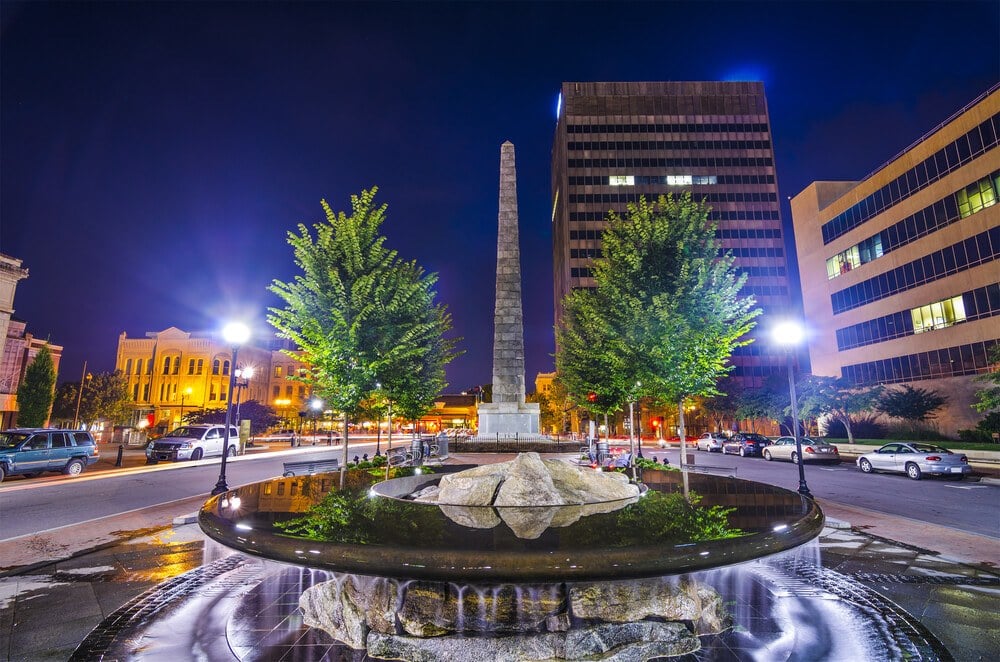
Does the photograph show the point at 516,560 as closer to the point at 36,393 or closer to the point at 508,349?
the point at 508,349

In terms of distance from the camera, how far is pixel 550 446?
90.8 feet

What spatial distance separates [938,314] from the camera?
3553cm

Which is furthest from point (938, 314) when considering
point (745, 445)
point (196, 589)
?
point (196, 589)

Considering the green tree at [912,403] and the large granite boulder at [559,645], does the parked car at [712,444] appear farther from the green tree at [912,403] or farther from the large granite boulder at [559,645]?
the large granite boulder at [559,645]

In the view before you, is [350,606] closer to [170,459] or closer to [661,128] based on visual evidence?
[170,459]

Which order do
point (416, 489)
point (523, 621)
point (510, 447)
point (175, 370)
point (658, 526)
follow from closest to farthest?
point (523, 621), point (658, 526), point (416, 489), point (510, 447), point (175, 370)

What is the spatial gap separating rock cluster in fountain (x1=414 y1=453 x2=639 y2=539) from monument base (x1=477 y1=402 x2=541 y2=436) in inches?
991

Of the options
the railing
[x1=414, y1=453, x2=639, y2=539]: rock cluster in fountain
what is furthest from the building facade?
[x1=414, y1=453, x2=639, y2=539]: rock cluster in fountain

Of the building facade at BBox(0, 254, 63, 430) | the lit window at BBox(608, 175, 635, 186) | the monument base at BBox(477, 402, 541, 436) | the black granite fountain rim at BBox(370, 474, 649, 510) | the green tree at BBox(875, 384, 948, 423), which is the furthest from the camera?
the lit window at BBox(608, 175, 635, 186)

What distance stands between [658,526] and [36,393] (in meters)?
53.2

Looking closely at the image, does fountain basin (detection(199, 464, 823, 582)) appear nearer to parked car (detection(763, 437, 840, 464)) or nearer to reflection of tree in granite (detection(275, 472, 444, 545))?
reflection of tree in granite (detection(275, 472, 444, 545))

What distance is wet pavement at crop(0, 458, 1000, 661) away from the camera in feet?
14.4

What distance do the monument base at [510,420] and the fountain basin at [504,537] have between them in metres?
25.7

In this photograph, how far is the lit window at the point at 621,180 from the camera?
7825 centimetres
